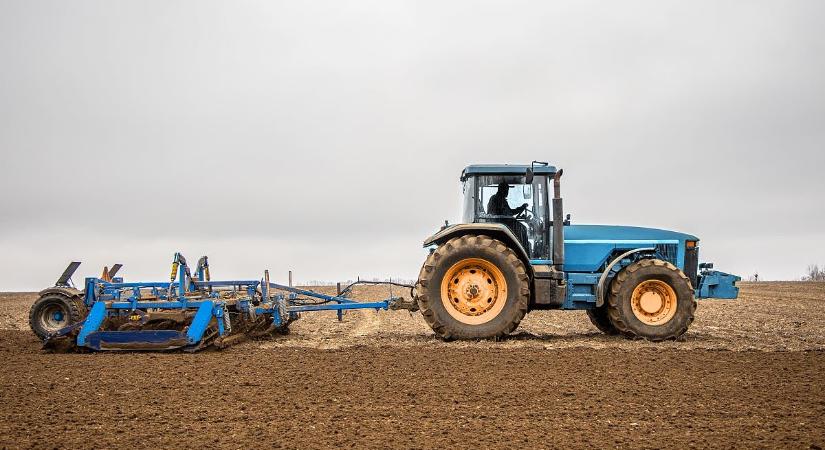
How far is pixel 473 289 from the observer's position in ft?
31.6

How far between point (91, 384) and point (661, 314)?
7556 millimetres

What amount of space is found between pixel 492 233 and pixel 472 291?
2.95 ft

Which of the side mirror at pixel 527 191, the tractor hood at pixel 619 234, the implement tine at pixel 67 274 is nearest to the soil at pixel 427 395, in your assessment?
the tractor hood at pixel 619 234

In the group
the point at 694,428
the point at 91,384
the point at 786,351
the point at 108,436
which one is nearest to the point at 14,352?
the point at 91,384

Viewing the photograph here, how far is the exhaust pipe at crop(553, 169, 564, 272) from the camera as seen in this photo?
977 cm

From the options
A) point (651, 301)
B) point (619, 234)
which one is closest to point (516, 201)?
point (619, 234)

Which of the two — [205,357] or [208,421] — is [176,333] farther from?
[208,421]

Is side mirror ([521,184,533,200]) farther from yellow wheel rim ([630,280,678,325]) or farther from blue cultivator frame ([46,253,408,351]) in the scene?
blue cultivator frame ([46,253,408,351])

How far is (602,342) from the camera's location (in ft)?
31.6

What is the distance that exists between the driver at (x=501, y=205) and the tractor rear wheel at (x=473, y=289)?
25.8 inches

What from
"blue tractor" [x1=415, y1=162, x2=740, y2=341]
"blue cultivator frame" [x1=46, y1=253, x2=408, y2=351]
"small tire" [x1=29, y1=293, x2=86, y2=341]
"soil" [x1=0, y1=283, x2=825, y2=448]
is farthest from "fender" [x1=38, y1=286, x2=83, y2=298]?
"blue tractor" [x1=415, y1=162, x2=740, y2=341]

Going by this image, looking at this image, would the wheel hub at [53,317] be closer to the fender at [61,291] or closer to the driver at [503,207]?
the fender at [61,291]

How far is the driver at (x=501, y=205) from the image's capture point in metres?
10.1

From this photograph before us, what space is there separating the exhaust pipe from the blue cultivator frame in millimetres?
2403
